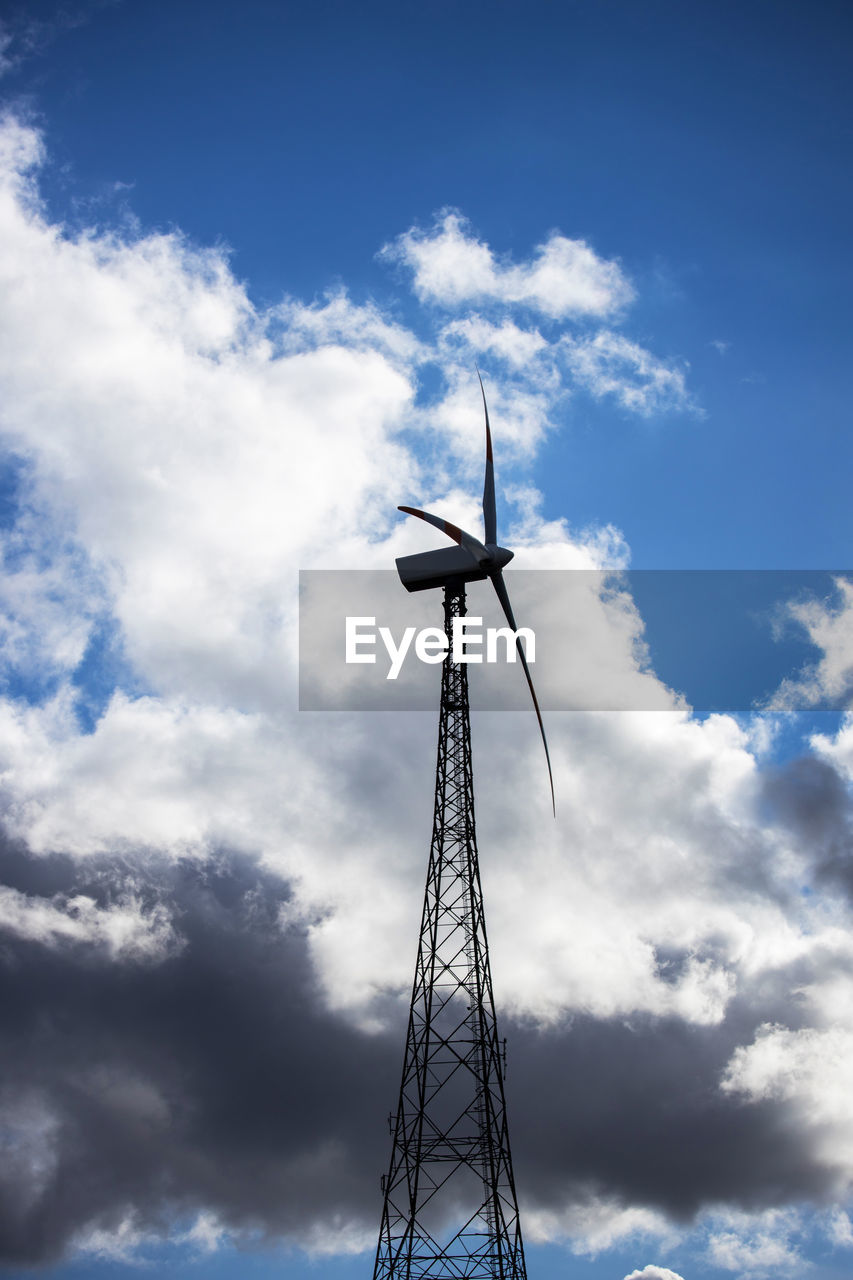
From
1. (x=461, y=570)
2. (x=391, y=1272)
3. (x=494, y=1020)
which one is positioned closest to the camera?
(x=391, y=1272)

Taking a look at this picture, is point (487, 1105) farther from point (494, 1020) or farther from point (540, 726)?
point (540, 726)

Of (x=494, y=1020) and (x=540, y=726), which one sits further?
(x=540, y=726)

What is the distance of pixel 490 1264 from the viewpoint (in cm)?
4972

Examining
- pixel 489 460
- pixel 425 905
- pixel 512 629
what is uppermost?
pixel 489 460

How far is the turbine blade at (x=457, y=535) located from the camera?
189 feet

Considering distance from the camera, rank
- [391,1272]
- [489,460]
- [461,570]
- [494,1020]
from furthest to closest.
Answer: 1. [489,460]
2. [461,570]
3. [494,1020]
4. [391,1272]

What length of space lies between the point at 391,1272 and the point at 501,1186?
22.9ft

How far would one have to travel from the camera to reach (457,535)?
58625 mm

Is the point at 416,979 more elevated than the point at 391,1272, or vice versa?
the point at 416,979

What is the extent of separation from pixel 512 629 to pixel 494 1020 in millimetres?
22604

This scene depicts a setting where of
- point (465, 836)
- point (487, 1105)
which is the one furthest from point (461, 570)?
point (487, 1105)

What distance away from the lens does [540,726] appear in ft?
191

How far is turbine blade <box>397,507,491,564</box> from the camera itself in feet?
189

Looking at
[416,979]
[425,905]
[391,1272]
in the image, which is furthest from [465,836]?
[391,1272]
